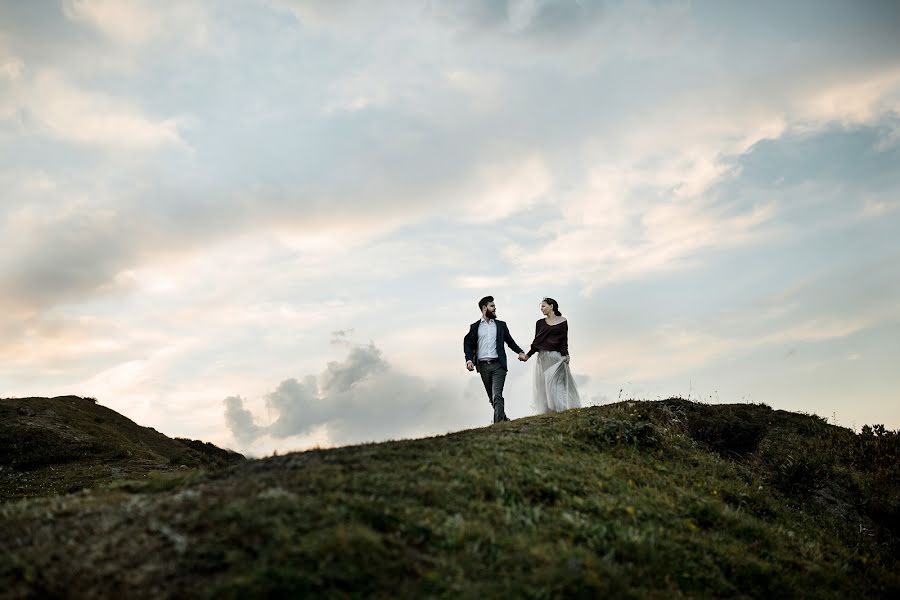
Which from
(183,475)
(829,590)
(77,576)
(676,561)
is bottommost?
(829,590)

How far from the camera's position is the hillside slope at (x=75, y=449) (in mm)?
26094

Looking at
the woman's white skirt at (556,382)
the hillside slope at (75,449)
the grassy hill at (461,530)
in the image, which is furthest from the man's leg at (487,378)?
the hillside slope at (75,449)

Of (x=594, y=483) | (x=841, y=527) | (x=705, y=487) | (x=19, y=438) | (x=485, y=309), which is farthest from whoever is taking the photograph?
(x=19, y=438)

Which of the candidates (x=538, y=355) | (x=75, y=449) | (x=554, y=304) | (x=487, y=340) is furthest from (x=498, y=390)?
(x=75, y=449)

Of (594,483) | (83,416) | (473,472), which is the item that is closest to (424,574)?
(473,472)

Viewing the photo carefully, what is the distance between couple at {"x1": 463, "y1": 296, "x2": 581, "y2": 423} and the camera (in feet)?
69.6

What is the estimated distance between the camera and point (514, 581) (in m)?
8.12

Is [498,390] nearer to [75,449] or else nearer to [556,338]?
[556,338]

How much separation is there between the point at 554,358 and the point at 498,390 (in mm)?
2306

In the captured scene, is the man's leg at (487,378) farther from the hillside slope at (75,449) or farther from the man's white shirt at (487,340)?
the hillside slope at (75,449)

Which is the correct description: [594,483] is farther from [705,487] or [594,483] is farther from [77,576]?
[77,576]

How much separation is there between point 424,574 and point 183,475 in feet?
18.1

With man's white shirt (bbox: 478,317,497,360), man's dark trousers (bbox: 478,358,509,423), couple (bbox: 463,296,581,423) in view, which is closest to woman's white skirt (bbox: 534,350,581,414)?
couple (bbox: 463,296,581,423)

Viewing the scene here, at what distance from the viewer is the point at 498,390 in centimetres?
2122
